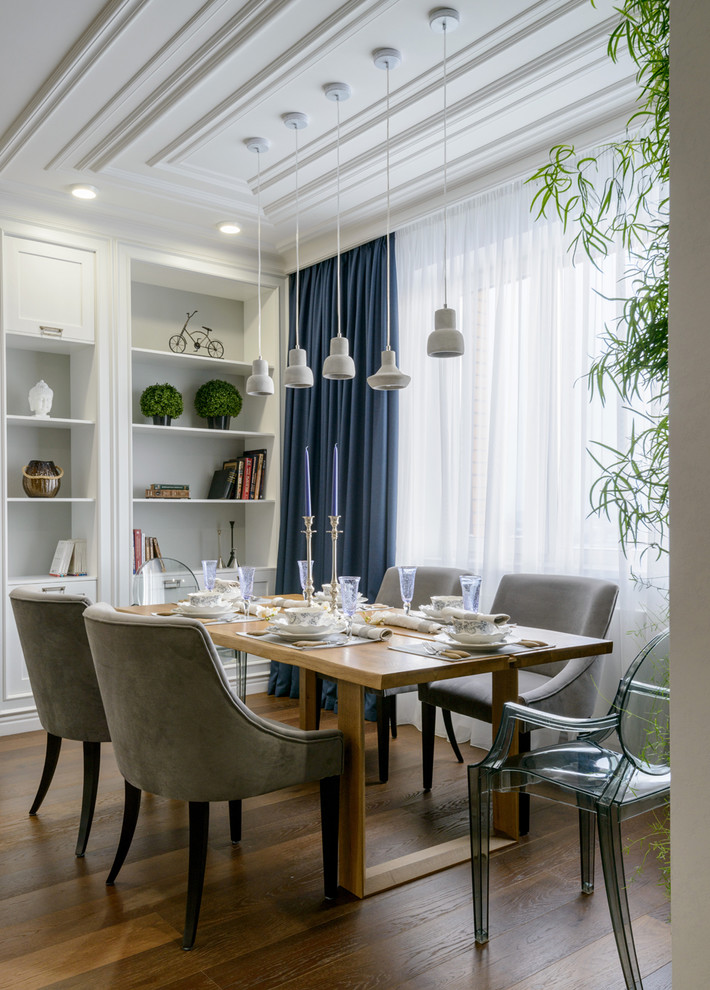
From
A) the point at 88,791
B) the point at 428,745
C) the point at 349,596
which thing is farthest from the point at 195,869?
the point at 428,745

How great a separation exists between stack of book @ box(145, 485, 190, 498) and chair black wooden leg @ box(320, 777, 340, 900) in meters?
2.73

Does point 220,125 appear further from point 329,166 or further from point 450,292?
point 450,292

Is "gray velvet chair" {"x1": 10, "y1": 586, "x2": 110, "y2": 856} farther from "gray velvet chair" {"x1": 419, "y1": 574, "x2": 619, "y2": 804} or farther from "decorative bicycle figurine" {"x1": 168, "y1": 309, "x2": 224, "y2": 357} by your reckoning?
"decorative bicycle figurine" {"x1": 168, "y1": 309, "x2": 224, "y2": 357}

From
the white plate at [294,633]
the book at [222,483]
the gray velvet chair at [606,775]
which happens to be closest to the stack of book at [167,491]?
the book at [222,483]

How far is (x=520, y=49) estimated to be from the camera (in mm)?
2742

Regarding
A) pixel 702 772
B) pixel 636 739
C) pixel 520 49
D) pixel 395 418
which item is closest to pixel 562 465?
pixel 395 418

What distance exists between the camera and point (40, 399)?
4.12 metres

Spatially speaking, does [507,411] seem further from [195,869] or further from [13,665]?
[13,665]

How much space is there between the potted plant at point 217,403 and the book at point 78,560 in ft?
3.55

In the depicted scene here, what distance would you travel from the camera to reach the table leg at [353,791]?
2197 mm

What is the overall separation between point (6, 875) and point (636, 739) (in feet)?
6.12

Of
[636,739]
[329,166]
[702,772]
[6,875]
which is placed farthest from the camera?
[329,166]

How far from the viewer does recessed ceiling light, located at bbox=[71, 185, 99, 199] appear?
12.9ft

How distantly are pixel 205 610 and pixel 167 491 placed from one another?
1.81 meters
